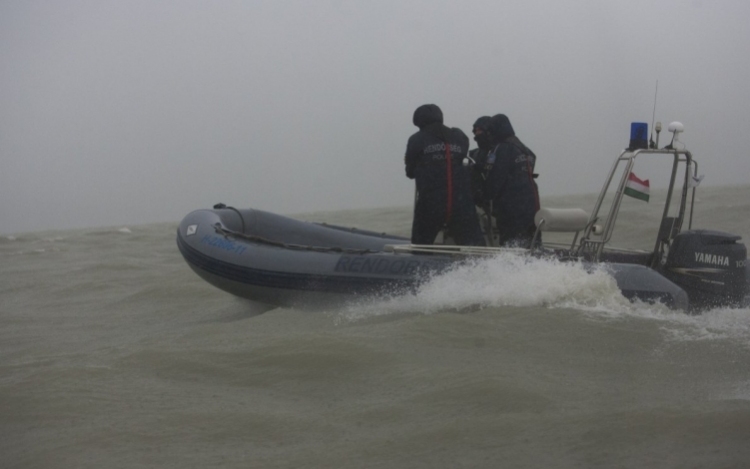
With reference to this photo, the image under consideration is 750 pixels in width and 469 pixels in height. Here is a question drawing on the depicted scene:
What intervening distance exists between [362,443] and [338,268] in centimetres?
236

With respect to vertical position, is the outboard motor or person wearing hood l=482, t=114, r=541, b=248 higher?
person wearing hood l=482, t=114, r=541, b=248

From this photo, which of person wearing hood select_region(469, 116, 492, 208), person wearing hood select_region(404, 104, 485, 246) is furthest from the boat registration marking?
person wearing hood select_region(469, 116, 492, 208)

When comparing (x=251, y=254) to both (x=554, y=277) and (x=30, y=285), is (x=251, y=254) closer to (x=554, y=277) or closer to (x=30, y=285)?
(x=554, y=277)

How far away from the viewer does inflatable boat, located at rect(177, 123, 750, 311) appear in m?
4.46

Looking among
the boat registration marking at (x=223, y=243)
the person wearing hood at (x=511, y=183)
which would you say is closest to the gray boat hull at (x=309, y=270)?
the boat registration marking at (x=223, y=243)

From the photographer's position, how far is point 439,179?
16.4ft

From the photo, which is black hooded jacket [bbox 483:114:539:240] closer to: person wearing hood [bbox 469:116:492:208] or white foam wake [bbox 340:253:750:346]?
person wearing hood [bbox 469:116:492:208]

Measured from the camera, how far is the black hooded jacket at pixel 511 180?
17.0 ft

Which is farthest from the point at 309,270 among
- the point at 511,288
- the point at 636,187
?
the point at 636,187

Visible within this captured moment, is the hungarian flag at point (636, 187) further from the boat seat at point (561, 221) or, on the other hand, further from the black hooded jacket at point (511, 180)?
A: the black hooded jacket at point (511, 180)

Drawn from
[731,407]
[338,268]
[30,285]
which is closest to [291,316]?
[338,268]

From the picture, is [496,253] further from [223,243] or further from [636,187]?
[223,243]

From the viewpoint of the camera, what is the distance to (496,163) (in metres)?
5.21

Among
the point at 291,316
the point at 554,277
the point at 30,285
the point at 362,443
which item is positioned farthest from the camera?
the point at 30,285
